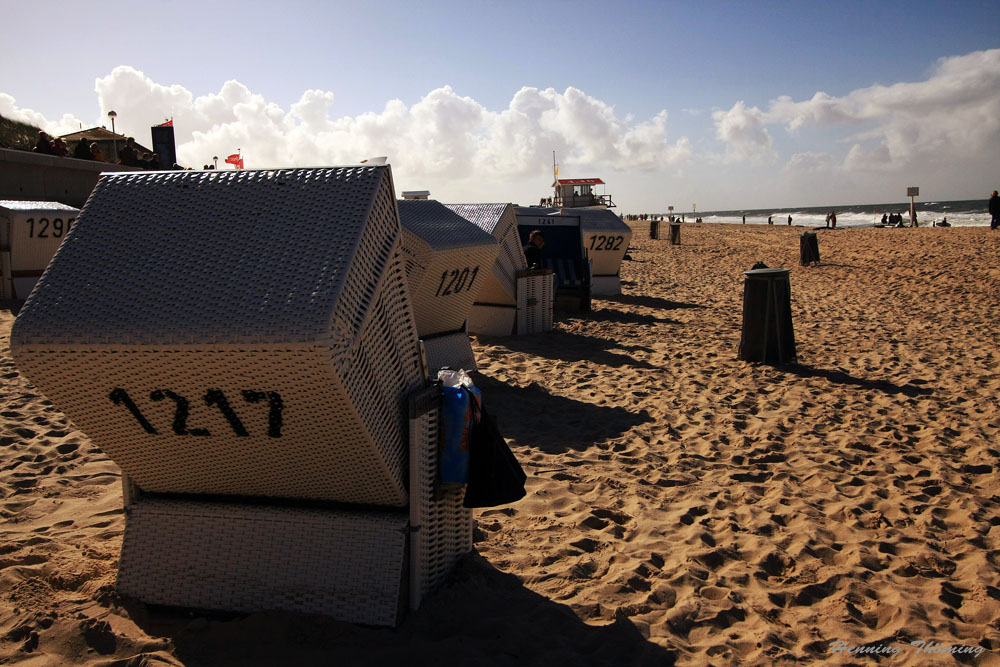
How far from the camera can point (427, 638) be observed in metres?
2.82

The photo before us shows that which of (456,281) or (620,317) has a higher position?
(456,281)

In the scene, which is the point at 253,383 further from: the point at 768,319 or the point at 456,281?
the point at 768,319

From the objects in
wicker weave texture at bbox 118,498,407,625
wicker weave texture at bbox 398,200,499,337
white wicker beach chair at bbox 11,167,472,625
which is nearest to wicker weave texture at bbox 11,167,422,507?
white wicker beach chair at bbox 11,167,472,625

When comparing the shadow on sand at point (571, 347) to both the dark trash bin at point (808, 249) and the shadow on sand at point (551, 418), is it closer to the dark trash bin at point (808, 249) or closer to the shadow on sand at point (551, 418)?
the shadow on sand at point (551, 418)

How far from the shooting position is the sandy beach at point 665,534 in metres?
2.79

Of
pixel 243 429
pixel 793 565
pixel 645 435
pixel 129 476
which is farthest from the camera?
pixel 645 435

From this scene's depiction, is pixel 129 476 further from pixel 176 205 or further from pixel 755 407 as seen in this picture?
pixel 755 407

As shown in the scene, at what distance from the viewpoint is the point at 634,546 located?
370cm

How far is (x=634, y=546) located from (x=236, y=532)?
6.30ft

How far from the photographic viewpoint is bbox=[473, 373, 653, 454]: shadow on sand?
5465mm

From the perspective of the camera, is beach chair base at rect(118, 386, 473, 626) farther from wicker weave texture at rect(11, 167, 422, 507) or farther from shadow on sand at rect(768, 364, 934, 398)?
shadow on sand at rect(768, 364, 934, 398)

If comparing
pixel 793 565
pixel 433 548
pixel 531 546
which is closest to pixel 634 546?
pixel 531 546

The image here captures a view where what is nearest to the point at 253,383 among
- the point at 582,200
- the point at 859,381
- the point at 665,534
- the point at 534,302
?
the point at 665,534

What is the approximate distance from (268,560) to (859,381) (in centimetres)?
619
